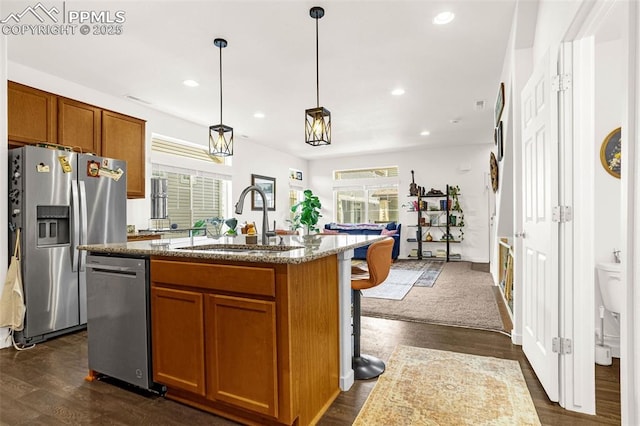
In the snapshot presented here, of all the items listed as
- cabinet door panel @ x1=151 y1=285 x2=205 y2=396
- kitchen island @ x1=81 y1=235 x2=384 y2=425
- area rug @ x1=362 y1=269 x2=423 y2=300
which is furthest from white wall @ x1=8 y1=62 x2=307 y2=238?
area rug @ x1=362 y1=269 x2=423 y2=300

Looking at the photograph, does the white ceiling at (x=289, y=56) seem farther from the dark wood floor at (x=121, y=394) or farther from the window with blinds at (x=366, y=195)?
the window with blinds at (x=366, y=195)

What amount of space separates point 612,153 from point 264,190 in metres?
5.89

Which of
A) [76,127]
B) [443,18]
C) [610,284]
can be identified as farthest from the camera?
[76,127]

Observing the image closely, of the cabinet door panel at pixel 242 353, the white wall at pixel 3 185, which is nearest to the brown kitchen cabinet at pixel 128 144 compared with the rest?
the white wall at pixel 3 185

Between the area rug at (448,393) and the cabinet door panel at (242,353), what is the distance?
55 centimetres

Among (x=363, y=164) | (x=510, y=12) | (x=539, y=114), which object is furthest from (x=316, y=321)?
(x=363, y=164)

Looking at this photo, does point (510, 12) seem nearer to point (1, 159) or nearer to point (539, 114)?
point (539, 114)

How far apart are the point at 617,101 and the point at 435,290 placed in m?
2.95

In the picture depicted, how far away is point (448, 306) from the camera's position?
3932 millimetres

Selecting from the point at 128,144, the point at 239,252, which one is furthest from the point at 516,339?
the point at 128,144

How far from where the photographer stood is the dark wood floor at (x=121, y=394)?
1.84 m

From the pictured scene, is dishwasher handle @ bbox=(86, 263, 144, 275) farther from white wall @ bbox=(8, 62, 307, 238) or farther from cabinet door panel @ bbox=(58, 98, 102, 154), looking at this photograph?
white wall @ bbox=(8, 62, 307, 238)

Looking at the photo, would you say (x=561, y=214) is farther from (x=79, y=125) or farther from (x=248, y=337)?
Result: (x=79, y=125)

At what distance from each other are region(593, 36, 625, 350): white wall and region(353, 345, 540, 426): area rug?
105 centimetres
